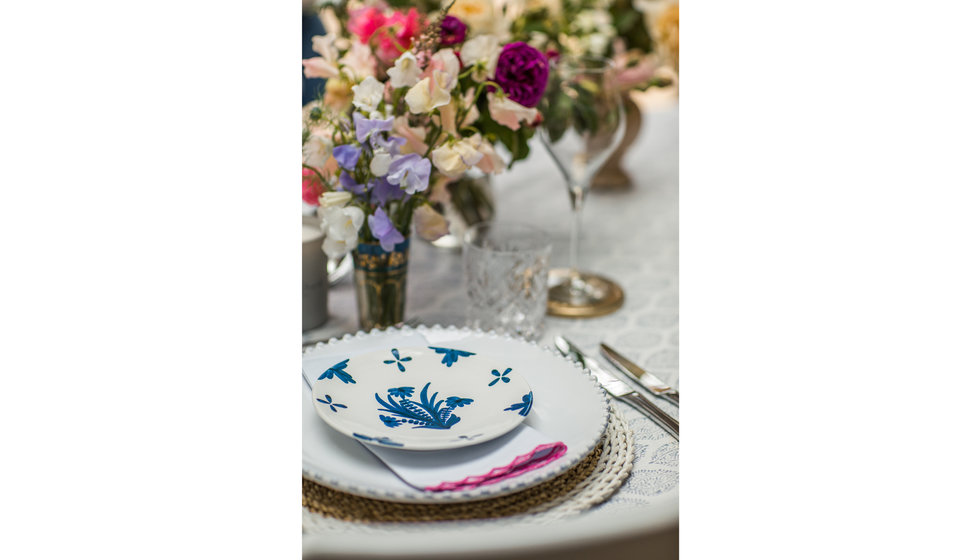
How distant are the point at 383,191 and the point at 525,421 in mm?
334

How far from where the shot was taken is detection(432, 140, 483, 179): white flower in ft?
2.90

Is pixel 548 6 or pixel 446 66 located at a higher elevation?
pixel 548 6

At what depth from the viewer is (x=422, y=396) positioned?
75 centimetres

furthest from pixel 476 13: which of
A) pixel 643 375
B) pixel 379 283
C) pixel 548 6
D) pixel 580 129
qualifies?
pixel 643 375

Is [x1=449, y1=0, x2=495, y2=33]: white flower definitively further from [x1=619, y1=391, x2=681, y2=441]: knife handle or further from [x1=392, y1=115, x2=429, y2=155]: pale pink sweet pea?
[x1=619, y1=391, x2=681, y2=441]: knife handle

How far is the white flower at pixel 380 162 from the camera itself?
0.87 m

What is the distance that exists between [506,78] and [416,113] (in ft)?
0.44

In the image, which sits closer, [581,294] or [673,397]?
[673,397]

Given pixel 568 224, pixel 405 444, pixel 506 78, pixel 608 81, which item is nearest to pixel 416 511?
pixel 405 444

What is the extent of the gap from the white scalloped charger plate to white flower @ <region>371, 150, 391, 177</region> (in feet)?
0.60

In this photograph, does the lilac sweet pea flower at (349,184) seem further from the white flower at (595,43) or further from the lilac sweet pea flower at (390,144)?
the white flower at (595,43)

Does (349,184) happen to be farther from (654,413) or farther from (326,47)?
(654,413)

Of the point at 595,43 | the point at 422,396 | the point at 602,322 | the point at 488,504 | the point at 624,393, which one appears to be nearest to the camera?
the point at 488,504

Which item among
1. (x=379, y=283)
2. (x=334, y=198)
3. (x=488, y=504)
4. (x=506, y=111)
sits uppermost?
(x=506, y=111)
